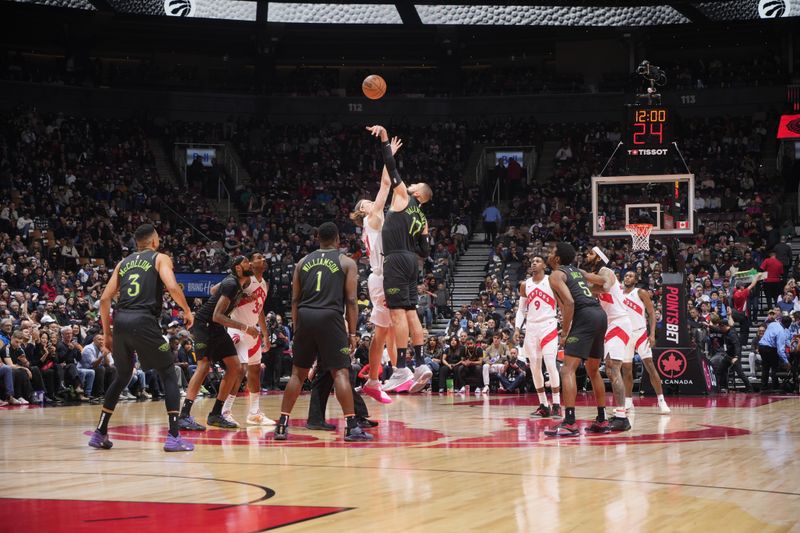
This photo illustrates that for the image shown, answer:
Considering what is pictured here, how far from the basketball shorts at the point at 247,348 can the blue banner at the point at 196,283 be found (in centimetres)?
1412

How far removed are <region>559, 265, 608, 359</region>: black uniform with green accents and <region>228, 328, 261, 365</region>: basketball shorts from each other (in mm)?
3531

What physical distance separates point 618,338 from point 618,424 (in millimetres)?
1560

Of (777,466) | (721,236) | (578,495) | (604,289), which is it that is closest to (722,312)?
(721,236)

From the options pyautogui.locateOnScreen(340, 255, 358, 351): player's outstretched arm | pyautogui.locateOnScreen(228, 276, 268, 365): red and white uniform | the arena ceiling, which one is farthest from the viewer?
the arena ceiling

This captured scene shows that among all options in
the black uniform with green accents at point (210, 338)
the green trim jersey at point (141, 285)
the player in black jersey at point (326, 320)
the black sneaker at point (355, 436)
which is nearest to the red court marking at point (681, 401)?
the black uniform with green accents at point (210, 338)

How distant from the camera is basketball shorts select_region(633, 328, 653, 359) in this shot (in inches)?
543

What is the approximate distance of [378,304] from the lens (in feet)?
36.6

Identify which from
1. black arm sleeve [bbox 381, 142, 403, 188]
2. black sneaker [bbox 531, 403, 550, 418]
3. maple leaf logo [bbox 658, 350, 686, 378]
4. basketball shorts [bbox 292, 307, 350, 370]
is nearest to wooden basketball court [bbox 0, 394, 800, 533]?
basketball shorts [bbox 292, 307, 350, 370]

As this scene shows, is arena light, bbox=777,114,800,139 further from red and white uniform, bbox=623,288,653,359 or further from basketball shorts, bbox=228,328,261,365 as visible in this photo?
basketball shorts, bbox=228,328,261,365

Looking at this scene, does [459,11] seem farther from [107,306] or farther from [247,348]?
[107,306]

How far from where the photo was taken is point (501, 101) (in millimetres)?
37344

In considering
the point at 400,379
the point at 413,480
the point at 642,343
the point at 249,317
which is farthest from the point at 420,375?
the point at 642,343

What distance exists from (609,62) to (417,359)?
28.5 meters

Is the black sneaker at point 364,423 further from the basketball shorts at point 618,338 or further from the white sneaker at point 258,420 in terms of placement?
the basketball shorts at point 618,338
